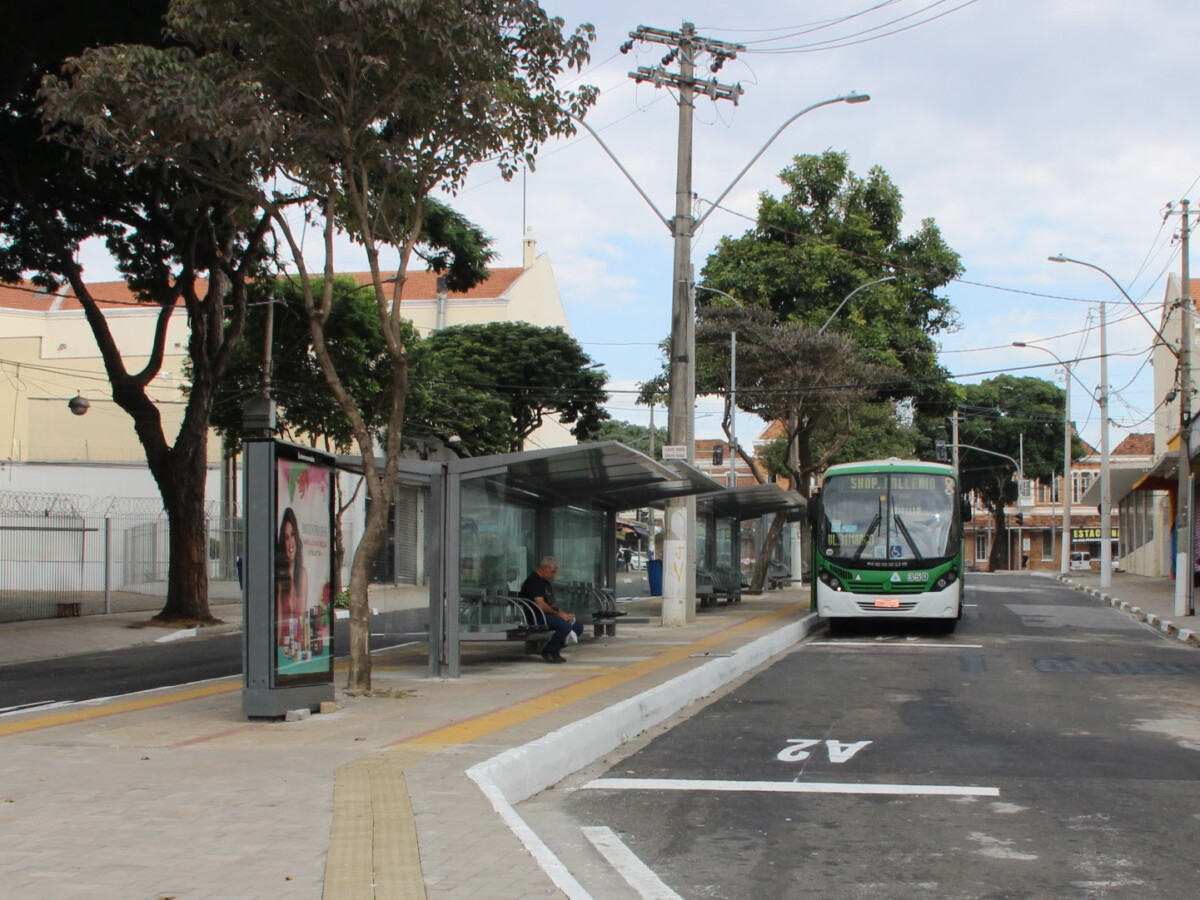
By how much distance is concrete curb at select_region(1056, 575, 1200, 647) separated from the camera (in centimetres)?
2052

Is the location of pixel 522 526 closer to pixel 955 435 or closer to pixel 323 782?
pixel 323 782

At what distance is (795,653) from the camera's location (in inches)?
727

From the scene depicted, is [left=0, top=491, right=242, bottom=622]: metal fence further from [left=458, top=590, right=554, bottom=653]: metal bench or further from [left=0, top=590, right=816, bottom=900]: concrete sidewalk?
[left=458, top=590, right=554, bottom=653]: metal bench

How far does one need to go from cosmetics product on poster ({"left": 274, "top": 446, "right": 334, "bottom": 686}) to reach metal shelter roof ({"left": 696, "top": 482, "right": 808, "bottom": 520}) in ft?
46.2

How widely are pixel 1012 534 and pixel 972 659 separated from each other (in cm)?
7629

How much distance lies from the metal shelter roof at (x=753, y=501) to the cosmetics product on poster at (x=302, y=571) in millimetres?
14089

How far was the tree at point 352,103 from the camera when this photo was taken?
1126cm

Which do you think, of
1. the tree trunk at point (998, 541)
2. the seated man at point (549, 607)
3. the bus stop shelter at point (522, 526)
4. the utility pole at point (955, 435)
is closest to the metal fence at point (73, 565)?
the bus stop shelter at point (522, 526)

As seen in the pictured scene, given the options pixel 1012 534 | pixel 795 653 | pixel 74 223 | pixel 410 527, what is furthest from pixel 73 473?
pixel 1012 534

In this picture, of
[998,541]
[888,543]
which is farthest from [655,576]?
[998,541]

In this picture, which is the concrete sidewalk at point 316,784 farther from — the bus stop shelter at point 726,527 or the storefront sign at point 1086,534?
the storefront sign at point 1086,534

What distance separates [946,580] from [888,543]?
1147 millimetres

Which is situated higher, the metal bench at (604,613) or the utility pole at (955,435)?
the utility pole at (955,435)

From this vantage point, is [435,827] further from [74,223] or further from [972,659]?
[74,223]
